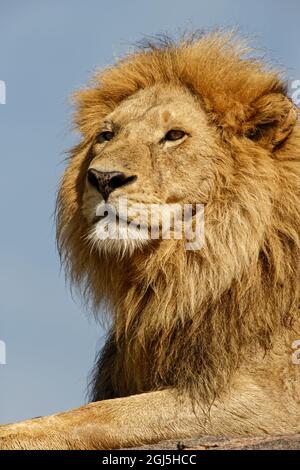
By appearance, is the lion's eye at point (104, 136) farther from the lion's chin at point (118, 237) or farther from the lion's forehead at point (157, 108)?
the lion's chin at point (118, 237)

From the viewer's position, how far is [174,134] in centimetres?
942

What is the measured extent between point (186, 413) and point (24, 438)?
1.00m

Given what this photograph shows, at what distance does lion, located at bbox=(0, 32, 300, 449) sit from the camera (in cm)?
874

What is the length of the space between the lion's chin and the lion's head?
0.01m

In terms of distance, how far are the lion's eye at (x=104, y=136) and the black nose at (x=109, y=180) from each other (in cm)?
71

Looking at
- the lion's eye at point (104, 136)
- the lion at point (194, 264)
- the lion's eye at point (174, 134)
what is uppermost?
the lion's eye at point (104, 136)

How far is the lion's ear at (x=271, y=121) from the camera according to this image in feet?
30.9

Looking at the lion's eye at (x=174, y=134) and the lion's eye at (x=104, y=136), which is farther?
the lion's eye at (x=104, y=136)

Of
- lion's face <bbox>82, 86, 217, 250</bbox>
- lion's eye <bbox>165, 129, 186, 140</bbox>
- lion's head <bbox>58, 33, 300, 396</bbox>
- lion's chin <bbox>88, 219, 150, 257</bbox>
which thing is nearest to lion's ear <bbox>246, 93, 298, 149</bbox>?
lion's head <bbox>58, 33, 300, 396</bbox>

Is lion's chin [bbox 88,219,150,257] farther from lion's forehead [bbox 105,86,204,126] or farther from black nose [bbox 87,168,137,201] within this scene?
lion's forehead [bbox 105,86,204,126]

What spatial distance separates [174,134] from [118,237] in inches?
34.6

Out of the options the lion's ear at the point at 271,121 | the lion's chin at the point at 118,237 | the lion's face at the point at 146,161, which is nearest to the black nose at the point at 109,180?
the lion's face at the point at 146,161

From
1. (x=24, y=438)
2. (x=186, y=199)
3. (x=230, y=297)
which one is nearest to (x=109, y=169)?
(x=186, y=199)

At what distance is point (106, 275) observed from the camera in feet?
31.2
